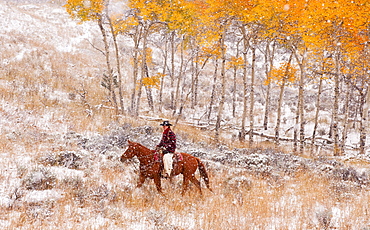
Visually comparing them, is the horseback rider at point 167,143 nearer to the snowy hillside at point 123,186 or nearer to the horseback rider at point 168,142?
the horseback rider at point 168,142

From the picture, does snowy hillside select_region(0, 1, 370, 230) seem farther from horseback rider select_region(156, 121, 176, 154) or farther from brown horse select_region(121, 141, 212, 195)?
horseback rider select_region(156, 121, 176, 154)

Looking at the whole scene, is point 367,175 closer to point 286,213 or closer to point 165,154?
point 286,213

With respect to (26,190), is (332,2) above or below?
above

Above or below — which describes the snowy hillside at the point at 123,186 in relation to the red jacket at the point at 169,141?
below

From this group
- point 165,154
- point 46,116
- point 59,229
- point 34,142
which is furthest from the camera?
point 46,116

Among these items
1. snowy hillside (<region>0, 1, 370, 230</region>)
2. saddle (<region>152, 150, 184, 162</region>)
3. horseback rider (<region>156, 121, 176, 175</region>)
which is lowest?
snowy hillside (<region>0, 1, 370, 230</region>)

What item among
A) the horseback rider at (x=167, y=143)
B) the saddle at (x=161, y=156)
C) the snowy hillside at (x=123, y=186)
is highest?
the horseback rider at (x=167, y=143)

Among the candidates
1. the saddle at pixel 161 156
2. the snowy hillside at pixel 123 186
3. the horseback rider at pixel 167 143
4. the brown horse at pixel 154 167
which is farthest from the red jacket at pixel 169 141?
the snowy hillside at pixel 123 186

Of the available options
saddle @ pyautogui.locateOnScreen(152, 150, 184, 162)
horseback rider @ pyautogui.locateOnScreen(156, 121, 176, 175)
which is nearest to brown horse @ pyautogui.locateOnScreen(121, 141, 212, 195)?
saddle @ pyautogui.locateOnScreen(152, 150, 184, 162)

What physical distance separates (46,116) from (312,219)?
11.6m

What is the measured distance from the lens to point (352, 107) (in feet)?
89.0

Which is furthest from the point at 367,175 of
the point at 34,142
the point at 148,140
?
the point at 34,142

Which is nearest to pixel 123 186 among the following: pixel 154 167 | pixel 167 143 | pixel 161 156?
pixel 154 167

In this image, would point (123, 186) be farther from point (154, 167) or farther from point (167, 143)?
point (167, 143)
